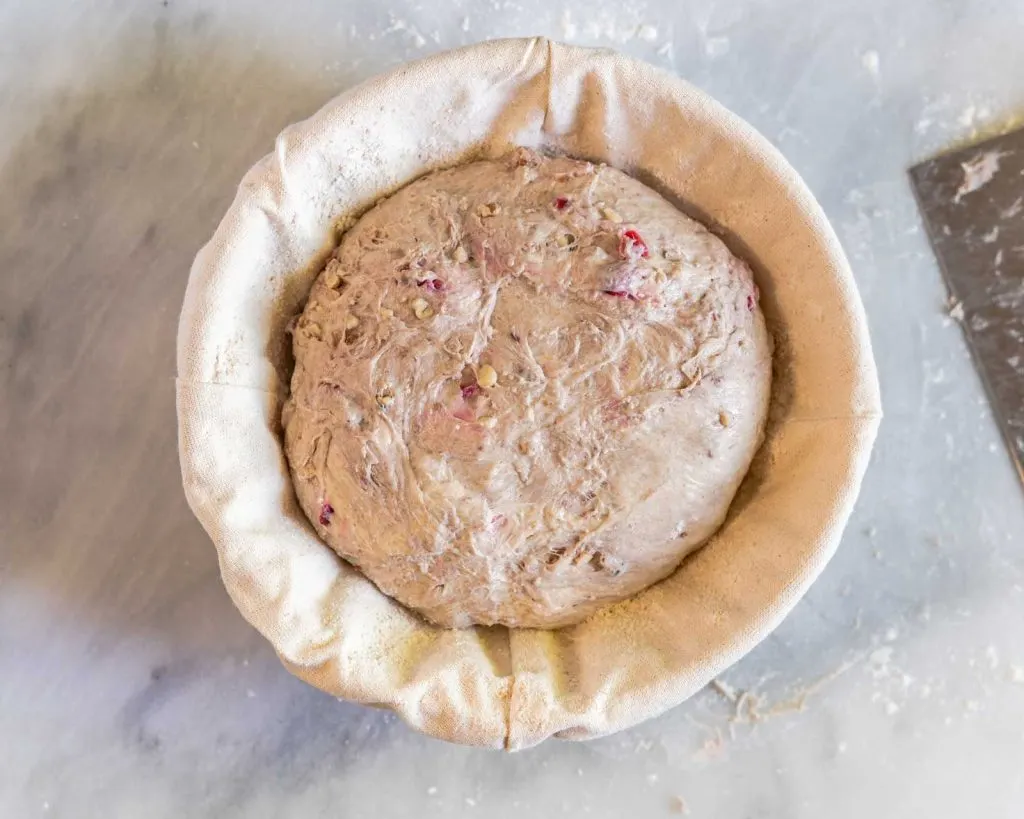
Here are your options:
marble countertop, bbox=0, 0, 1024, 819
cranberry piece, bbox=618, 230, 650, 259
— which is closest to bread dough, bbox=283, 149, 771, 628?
cranberry piece, bbox=618, 230, 650, 259

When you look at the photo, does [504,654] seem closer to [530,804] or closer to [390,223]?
[530,804]

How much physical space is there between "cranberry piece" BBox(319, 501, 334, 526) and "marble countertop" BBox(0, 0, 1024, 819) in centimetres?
30

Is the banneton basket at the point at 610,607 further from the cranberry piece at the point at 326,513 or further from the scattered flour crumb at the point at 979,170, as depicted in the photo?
the scattered flour crumb at the point at 979,170

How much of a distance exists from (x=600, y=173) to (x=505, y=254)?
6.6 inches

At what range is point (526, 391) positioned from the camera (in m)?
0.97

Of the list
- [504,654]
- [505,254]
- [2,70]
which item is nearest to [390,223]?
[505,254]

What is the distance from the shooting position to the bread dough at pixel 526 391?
973mm

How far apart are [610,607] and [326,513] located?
1.23 feet

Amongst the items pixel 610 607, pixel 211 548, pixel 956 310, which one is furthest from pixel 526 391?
pixel 956 310

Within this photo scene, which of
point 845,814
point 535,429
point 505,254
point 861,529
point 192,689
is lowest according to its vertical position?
point 192,689

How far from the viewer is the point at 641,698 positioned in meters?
0.98

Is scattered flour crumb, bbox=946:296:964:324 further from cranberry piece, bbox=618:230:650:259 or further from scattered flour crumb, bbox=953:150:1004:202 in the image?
cranberry piece, bbox=618:230:650:259

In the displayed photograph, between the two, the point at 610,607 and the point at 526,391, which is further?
the point at 610,607

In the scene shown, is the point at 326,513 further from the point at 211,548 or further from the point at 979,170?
the point at 979,170
